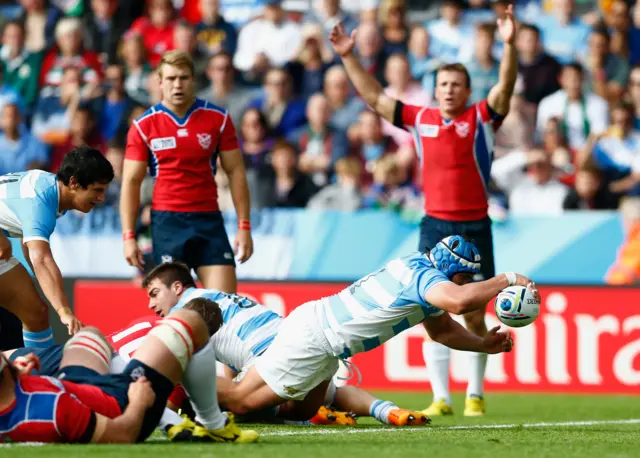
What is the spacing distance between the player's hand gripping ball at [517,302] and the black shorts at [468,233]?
221 centimetres

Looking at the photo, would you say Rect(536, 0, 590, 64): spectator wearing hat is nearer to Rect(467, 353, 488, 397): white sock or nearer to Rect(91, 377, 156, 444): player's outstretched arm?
Rect(467, 353, 488, 397): white sock

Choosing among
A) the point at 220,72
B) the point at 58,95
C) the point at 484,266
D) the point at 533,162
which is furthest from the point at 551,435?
the point at 58,95

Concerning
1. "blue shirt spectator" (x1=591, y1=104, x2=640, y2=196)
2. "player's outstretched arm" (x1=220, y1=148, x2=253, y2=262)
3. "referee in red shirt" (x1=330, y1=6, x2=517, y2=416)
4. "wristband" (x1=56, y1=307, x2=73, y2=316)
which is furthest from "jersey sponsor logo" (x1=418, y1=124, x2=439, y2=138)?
"blue shirt spectator" (x1=591, y1=104, x2=640, y2=196)

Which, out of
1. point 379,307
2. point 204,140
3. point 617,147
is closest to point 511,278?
point 379,307

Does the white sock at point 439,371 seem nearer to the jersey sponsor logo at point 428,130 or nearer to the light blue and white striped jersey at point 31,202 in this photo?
the jersey sponsor logo at point 428,130

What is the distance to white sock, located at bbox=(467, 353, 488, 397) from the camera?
9188 mm

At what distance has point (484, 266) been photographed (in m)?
8.99

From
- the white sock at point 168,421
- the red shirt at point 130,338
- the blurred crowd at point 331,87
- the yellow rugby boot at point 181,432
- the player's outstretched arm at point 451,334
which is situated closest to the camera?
the yellow rugby boot at point 181,432

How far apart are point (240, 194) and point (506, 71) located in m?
2.19

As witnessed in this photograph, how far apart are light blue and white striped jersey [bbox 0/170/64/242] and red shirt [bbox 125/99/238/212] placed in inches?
69.6

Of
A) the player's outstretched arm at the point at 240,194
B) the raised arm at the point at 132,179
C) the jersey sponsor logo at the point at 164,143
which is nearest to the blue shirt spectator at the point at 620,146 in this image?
the player's outstretched arm at the point at 240,194

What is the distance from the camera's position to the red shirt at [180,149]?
29.1 ft

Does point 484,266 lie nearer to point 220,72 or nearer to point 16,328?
point 16,328

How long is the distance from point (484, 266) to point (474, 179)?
2.16 ft
